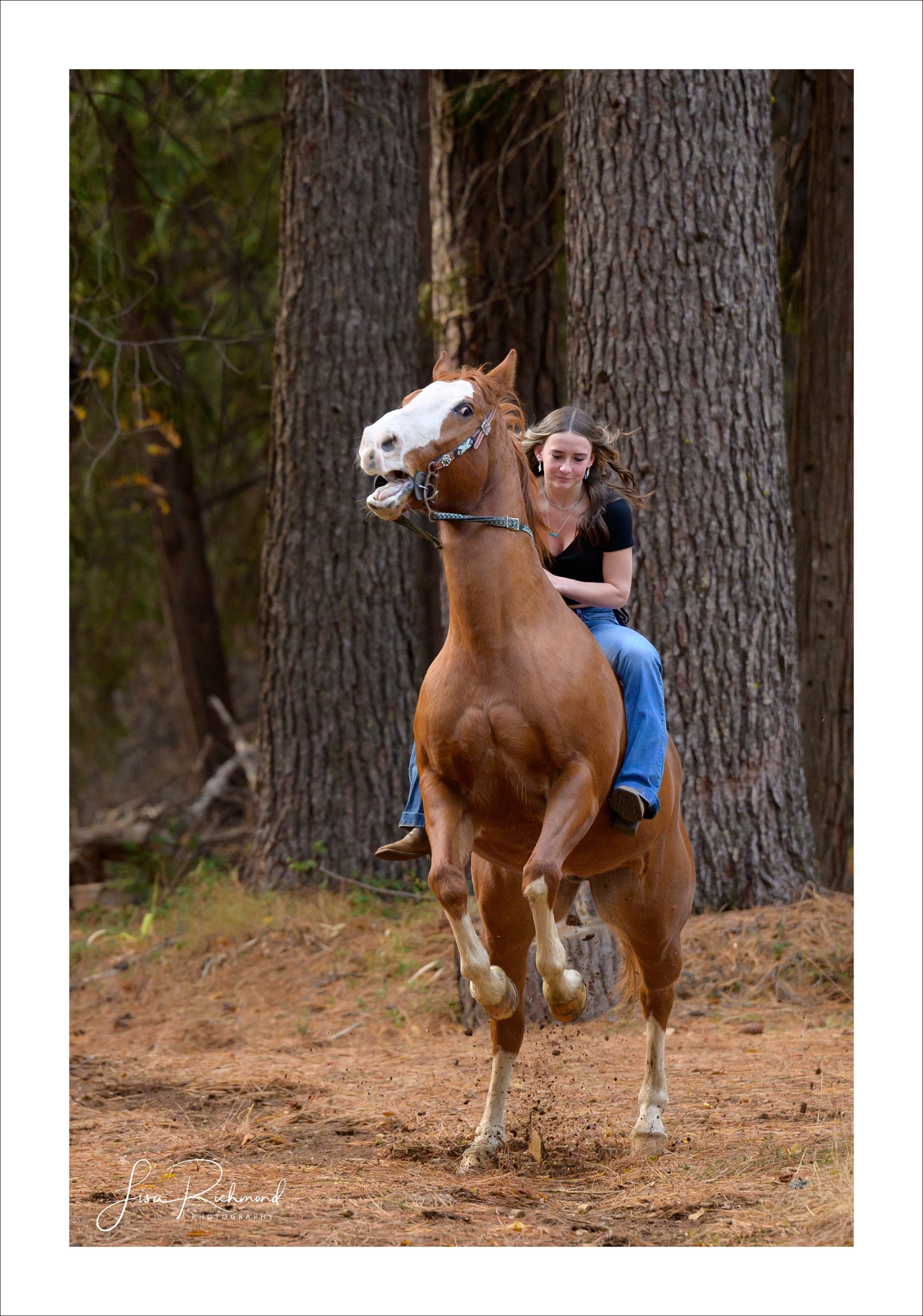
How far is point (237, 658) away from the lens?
18.1 meters

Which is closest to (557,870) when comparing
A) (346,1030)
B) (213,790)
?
(346,1030)

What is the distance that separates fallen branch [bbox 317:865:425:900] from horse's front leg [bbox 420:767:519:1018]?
15.4ft

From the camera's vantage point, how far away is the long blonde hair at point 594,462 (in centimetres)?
477

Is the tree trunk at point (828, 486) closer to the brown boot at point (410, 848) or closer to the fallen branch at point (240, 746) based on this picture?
the brown boot at point (410, 848)

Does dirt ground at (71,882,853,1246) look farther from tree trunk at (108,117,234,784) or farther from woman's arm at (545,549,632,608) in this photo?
tree trunk at (108,117,234,784)

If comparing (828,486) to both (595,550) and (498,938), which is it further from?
(498,938)

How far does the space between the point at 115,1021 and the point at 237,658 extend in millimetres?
10370

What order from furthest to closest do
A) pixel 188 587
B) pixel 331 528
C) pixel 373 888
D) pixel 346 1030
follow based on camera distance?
1. pixel 188 587
2. pixel 331 528
3. pixel 373 888
4. pixel 346 1030

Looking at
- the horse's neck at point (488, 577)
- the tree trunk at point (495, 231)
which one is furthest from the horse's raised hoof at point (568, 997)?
the tree trunk at point (495, 231)

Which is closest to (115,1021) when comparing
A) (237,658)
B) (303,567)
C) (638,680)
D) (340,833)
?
(340,833)

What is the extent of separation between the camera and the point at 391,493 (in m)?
3.89

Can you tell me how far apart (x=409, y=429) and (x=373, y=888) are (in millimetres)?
5633

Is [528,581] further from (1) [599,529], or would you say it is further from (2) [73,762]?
(2) [73,762]

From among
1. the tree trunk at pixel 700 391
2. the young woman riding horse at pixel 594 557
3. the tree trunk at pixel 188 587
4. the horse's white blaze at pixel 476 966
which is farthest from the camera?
the tree trunk at pixel 188 587
